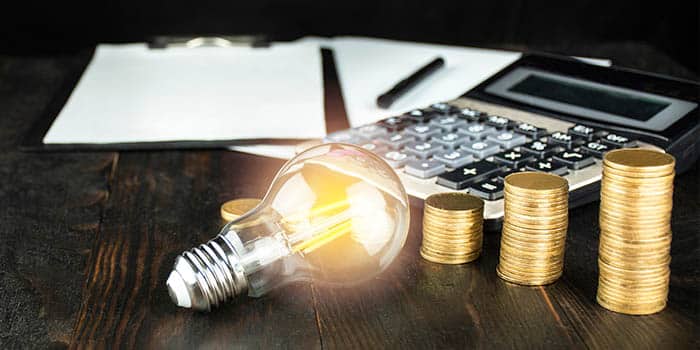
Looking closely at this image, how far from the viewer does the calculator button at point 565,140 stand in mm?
962

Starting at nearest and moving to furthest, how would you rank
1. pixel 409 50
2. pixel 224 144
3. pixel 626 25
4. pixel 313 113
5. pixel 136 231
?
pixel 136 231, pixel 224 144, pixel 313 113, pixel 409 50, pixel 626 25

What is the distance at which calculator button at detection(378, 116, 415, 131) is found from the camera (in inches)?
41.2

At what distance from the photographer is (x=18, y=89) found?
1429mm

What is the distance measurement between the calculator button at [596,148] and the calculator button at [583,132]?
23mm

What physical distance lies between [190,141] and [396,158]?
28 cm

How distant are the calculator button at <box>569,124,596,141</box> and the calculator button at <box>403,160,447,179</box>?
0.51ft

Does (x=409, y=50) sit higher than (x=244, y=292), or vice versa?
(x=244, y=292)

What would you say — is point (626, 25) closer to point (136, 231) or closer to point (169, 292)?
point (136, 231)

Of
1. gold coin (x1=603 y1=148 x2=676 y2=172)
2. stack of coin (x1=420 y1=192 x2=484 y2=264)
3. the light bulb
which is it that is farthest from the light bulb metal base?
gold coin (x1=603 y1=148 x2=676 y2=172)

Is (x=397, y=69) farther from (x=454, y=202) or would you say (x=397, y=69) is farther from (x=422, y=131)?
(x=454, y=202)

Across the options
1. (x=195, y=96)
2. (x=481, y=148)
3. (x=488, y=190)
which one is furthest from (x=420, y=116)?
(x=195, y=96)

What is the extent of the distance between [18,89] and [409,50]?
572 millimetres

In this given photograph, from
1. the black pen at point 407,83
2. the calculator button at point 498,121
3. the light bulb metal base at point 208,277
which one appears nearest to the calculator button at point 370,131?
the calculator button at point 498,121

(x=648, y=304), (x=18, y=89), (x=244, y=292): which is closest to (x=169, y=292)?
(x=244, y=292)
